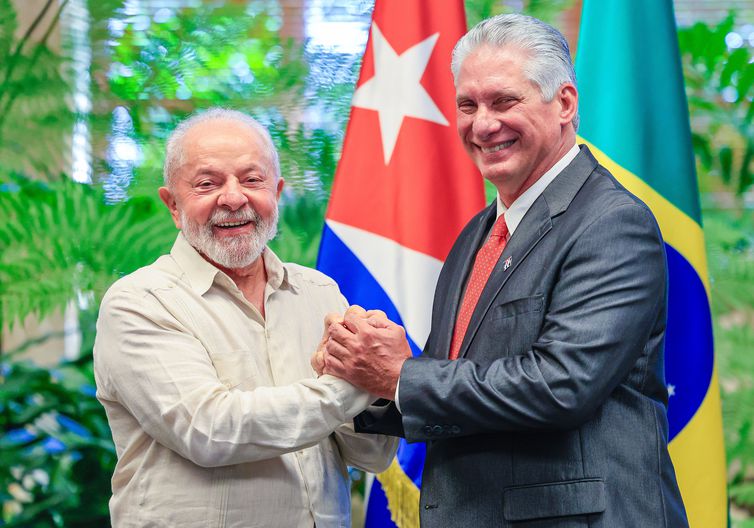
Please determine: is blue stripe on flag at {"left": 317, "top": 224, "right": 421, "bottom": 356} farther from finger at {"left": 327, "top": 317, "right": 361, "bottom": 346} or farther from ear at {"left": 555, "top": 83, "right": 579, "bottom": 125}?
ear at {"left": 555, "top": 83, "right": 579, "bottom": 125}

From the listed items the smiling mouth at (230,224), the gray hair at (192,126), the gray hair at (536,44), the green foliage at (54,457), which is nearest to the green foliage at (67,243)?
the green foliage at (54,457)

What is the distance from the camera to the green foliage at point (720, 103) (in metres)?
3.61

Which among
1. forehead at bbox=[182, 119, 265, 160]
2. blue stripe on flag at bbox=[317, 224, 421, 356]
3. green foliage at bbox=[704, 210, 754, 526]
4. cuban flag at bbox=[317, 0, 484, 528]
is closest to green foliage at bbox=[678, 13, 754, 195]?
green foliage at bbox=[704, 210, 754, 526]

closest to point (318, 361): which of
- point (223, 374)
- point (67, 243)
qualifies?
point (223, 374)

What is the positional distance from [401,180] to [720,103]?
1505mm

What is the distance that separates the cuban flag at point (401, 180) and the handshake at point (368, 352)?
38.4 inches

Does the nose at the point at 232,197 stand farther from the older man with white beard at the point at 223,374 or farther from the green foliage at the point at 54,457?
the green foliage at the point at 54,457

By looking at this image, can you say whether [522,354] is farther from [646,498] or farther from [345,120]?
[345,120]

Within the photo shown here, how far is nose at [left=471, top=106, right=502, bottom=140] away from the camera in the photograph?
190 cm

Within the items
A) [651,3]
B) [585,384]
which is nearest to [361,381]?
[585,384]

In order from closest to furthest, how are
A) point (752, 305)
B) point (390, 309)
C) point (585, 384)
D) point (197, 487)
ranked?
point (585, 384) < point (197, 487) < point (390, 309) < point (752, 305)

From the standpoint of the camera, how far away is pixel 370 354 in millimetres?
1908

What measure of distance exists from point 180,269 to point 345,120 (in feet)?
5.62

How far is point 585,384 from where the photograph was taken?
5.31 feet
